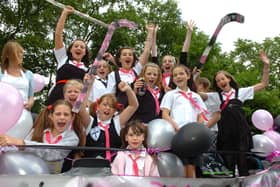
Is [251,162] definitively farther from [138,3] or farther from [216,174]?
[138,3]

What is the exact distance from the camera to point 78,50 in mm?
6133

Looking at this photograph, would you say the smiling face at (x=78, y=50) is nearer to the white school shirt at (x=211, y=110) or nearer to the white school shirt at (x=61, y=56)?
the white school shirt at (x=61, y=56)

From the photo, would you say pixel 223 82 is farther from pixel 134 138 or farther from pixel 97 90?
pixel 134 138

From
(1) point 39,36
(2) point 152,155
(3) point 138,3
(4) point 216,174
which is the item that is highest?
(3) point 138,3

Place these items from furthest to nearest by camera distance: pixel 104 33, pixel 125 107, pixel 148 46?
pixel 104 33 → pixel 148 46 → pixel 125 107

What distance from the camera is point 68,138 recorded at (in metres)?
4.84

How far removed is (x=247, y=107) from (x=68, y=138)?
2260 centimetres

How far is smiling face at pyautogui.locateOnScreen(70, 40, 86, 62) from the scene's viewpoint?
20.1 ft

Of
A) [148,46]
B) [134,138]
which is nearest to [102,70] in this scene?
[148,46]

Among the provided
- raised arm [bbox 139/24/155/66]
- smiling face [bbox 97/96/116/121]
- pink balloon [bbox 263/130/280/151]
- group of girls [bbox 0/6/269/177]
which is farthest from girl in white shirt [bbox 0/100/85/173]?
pink balloon [bbox 263/130/280/151]

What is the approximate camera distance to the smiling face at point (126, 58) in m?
6.32

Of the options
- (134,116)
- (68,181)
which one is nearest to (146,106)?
(134,116)

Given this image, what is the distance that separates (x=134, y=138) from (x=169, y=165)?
441 mm

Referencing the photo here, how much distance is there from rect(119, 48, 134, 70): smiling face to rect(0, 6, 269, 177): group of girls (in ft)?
0.04
